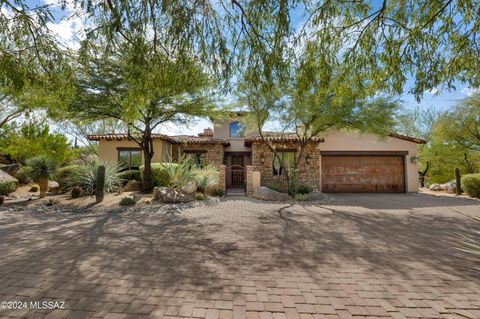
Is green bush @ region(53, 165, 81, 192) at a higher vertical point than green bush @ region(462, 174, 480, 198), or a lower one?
higher

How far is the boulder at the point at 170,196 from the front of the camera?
912 centimetres

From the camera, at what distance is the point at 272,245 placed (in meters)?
4.52

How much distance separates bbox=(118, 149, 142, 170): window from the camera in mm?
14600

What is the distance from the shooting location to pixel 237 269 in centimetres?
343

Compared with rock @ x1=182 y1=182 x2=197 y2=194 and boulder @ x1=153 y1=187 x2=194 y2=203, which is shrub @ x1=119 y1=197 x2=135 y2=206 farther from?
rock @ x1=182 y1=182 x2=197 y2=194

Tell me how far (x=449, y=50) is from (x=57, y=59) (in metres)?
8.76

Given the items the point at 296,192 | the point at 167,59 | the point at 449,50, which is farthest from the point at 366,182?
the point at 167,59

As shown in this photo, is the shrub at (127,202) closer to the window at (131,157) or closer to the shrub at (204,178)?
the shrub at (204,178)

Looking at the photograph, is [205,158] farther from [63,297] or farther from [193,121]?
[63,297]

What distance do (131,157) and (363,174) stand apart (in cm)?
1518

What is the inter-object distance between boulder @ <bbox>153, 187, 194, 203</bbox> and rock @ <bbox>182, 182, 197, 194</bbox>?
43 centimetres

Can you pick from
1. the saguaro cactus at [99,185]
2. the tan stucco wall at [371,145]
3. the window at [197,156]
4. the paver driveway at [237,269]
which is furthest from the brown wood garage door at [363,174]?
the saguaro cactus at [99,185]

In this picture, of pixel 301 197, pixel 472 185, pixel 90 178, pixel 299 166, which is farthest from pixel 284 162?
pixel 90 178

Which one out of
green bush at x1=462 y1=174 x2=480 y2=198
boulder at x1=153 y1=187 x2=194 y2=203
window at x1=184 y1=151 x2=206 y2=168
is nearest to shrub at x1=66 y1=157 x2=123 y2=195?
boulder at x1=153 y1=187 x2=194 y2=203
